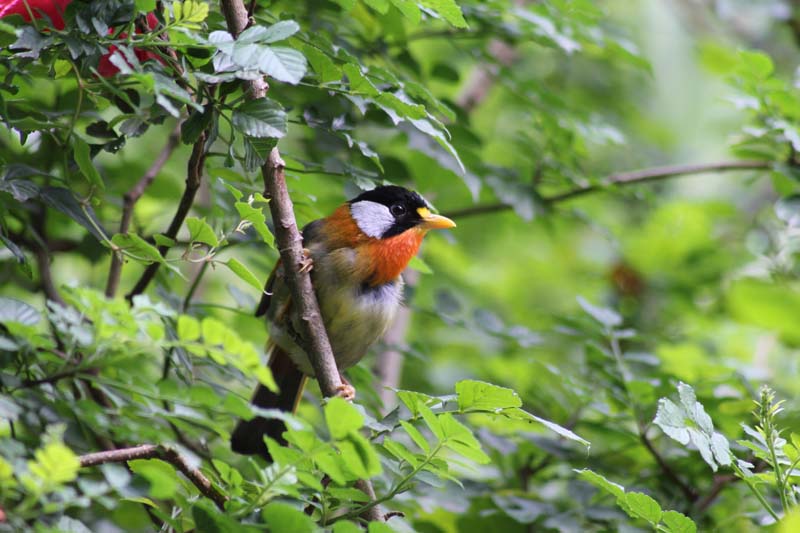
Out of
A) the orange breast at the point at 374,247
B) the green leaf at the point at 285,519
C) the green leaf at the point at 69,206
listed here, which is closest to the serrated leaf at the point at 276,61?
the green leaf at the point at 69,206

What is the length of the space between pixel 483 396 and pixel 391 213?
4.66 ft

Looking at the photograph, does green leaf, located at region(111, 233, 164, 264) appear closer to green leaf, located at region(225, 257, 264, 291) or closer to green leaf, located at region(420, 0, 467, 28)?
green leaf, located at region(225, 257, 264, 291)

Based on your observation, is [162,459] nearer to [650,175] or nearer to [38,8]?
[38,8]

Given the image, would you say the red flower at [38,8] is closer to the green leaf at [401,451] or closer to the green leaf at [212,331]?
the green leaf at [212,331]

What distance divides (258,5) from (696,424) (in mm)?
1596

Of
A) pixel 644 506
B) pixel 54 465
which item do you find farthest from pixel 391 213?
pixel 54 465

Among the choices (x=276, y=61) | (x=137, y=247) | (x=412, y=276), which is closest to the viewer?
(x=276, y=61)

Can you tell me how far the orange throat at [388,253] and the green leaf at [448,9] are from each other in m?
1.03

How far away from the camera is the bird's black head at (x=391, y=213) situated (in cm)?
326

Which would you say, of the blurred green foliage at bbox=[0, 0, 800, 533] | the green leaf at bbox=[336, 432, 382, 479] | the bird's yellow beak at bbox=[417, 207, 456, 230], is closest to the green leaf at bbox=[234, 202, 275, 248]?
the blurred green foliage at bbox=[0, 0, 800, 533]

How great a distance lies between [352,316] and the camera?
320 cm

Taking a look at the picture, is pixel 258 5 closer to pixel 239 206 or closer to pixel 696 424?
pixel 239 206

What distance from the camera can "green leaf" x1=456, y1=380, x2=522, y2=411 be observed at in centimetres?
199

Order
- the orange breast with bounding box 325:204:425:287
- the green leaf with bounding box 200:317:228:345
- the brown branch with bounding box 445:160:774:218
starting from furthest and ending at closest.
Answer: the brown branch with bounding box 445:160:774:218 < the orange breast with bounding box 325:204:425:287 < the green leaf with bounding box 200:317:228:345
